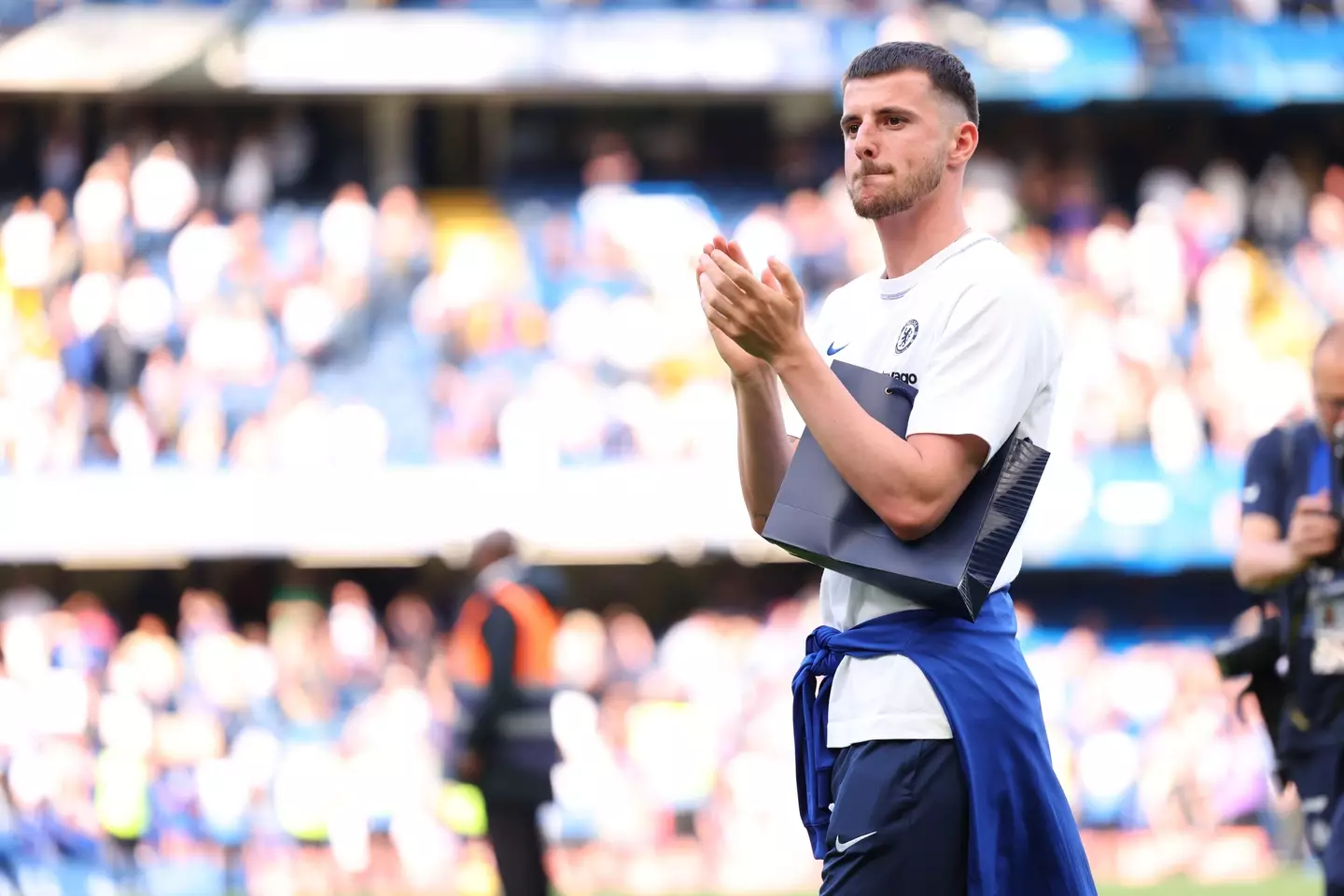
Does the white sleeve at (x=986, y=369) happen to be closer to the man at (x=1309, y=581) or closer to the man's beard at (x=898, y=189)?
the man's beard at (x=898, y=189)

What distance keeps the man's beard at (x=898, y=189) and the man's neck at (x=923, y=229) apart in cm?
3

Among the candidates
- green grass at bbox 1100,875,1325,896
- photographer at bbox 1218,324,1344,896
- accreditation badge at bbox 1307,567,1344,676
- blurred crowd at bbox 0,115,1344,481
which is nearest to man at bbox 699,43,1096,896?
photographer at bbox 1218,324,1344,896

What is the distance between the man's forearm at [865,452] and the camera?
257 cm

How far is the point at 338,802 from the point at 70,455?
3.58 m

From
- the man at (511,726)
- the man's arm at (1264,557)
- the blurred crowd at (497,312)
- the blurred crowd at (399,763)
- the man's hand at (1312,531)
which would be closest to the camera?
the man's hand at (1312,531)

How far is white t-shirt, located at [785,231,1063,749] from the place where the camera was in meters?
2.65

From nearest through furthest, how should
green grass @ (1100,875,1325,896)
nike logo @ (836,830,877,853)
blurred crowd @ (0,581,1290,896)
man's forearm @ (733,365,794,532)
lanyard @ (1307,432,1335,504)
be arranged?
nike logo @ (836,830,877,853), man's forearm @ (733,365,794,532), lanyard @ (1307,432,1335,504), green grass @ (1100,875,1325,896), blurred crowd @ (0,581,1290,896)

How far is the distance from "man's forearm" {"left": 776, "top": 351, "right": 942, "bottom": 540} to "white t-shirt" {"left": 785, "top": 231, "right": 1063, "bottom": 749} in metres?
0.10

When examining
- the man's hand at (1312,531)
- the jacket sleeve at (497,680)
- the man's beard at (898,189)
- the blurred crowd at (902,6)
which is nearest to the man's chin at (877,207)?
the man's beard at (898,189)

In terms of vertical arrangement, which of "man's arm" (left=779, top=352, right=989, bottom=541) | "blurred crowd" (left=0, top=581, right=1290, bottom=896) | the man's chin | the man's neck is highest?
the man's chin

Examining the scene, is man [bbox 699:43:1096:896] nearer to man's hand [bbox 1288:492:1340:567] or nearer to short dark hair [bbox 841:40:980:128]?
short dark hair [bbox 841:40:980:128]

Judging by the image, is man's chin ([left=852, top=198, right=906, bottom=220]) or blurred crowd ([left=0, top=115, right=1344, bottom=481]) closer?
man's chin ([left=852, top=198, right=906, bottom=220])

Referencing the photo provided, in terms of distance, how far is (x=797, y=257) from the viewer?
15.3 meters

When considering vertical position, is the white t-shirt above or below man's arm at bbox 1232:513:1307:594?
above
